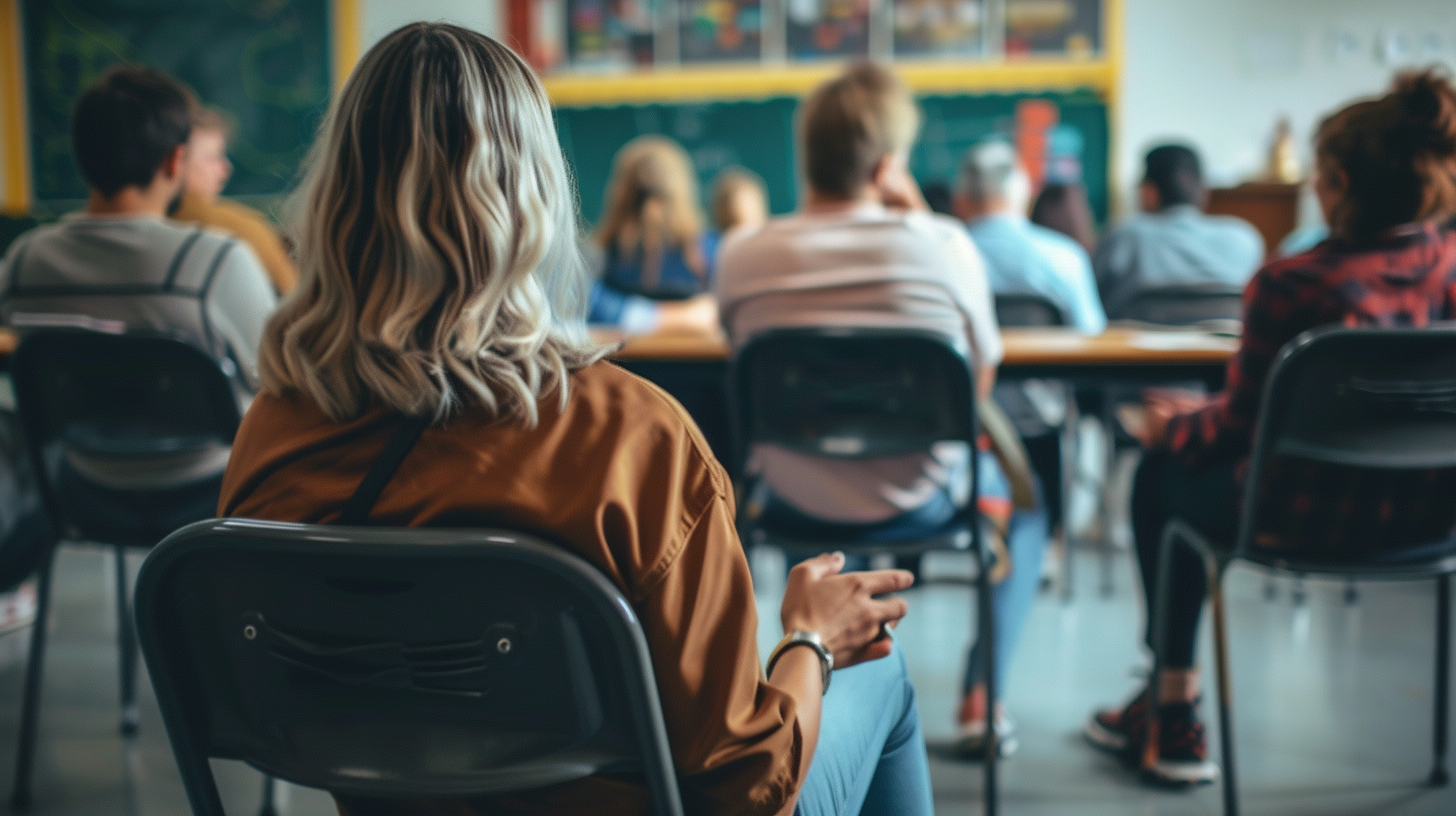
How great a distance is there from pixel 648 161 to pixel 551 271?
262 cm

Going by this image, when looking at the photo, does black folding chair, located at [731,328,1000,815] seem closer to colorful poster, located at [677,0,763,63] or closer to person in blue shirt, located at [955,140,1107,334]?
person in blue shirt, located at [955,140,1107,334]

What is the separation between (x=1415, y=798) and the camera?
5.80ft

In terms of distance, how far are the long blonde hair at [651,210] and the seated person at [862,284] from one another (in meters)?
1.51

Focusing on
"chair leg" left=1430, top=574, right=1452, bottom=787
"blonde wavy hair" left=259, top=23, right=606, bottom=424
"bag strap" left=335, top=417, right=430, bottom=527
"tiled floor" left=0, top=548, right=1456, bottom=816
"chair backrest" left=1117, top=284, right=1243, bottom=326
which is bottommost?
"tiled floor" left=0, top=548, right=1456, bottom=816

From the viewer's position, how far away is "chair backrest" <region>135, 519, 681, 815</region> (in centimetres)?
67

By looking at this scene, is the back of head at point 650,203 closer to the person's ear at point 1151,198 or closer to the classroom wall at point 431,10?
the person's ear at point 1151,198

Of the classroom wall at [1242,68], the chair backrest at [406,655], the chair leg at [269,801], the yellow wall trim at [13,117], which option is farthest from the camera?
the yellow wall trim at [13,117]

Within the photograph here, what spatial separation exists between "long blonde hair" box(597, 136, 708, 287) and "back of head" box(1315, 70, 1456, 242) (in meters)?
2.12

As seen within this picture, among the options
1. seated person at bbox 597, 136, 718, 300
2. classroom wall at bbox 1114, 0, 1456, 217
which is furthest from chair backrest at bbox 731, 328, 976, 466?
classroom wall at bbox 1114, 0, 1456, 217

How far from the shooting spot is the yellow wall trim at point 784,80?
5.41 m

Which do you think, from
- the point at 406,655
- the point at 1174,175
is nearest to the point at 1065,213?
→ the point at 1174,175

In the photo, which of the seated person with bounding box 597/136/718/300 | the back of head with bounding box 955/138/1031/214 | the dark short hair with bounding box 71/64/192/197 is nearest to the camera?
the dark short hair with bounding box 71/64/192/197

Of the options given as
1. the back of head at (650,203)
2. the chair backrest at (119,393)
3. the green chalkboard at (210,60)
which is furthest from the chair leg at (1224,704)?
the green chalkboard at (210,60)

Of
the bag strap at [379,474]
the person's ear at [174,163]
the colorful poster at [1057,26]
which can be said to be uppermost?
the colorful poster at [1057,26]
